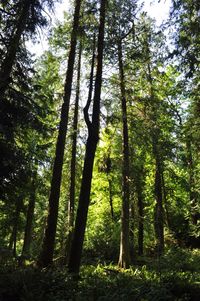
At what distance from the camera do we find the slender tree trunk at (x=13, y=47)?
9000mm

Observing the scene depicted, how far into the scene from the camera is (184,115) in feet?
80.5

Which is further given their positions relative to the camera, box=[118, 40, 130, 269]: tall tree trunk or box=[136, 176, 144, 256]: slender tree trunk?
box=[136, 176, 144, 256]: slender tree trunk

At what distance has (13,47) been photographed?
905cm

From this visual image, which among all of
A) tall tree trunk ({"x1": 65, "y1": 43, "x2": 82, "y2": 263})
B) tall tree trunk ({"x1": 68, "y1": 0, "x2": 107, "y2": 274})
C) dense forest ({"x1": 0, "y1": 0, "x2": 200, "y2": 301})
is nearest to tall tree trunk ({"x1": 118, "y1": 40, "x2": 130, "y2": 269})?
dense forest ({"x1": 0, "y1": 0, "x2": 200, "y2": 301})

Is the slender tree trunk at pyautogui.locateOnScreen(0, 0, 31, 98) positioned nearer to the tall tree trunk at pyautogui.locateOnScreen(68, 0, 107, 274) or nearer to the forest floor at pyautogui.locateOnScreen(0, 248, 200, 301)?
the tall tree trunk at pyautogui.locateOnScreen(68, 0, 107, 274)

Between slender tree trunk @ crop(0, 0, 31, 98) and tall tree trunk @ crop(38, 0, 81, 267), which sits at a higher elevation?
Result: slender tree trunk @ crop(0, 0, 31, 98)

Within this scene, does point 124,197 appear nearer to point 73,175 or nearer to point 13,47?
point 73,175

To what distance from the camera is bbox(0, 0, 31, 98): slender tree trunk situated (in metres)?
9.00

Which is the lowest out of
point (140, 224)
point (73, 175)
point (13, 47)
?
point (140, 224)

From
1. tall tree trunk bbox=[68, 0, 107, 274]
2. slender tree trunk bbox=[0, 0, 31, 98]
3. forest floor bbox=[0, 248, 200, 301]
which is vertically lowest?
forest floor bbox=[0, 248, 200, 301]

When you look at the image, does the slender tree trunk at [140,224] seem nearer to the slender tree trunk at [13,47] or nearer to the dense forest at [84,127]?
the dense forest at [84,127]

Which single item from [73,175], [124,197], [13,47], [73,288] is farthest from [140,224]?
[13,47]

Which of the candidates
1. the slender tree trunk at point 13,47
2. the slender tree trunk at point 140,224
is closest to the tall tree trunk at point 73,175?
the slender tree trunk at point 13,47

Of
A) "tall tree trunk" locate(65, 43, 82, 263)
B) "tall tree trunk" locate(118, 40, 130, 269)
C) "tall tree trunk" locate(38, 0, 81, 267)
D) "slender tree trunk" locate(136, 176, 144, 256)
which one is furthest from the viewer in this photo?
"slender tree trunk" locate(136, 176, 144, 256)
